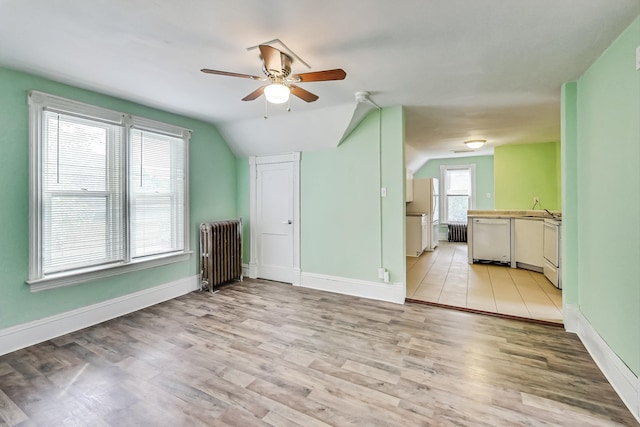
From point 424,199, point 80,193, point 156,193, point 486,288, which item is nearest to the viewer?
point 80,193

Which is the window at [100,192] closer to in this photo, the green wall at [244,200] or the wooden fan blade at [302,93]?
the green wall at [244,200]

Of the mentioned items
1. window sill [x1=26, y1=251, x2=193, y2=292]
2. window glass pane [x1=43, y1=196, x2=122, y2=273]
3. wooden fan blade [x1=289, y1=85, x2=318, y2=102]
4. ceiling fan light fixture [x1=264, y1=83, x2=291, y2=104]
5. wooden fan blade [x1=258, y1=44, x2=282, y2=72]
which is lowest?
window sill [x1=26, y1=251, x2=193, y2=292]

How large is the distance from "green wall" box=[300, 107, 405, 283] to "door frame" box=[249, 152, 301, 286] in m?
0.08

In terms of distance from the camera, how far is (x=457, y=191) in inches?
309

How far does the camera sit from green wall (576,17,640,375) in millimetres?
1706

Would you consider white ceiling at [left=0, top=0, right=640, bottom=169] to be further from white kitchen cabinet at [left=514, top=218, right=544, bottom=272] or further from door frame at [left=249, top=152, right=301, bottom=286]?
white kitchen cabinet at [left=514, top=218, right=544, bottom=272]

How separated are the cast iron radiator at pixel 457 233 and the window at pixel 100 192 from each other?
6.89 meters

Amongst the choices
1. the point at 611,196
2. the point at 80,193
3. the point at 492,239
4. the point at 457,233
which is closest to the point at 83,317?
the point at 80,193

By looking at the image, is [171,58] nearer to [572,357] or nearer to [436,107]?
[436,107]

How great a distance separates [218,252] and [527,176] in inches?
231

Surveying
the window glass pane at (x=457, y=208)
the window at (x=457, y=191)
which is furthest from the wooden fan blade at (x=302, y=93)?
the window glass pane at (x=457, y=208)

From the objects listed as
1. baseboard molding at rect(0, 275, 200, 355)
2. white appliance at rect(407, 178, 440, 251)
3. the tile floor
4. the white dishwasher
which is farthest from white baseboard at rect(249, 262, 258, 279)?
the white dishwasher

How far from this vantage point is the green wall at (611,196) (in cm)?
171

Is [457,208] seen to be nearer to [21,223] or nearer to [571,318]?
[571,318]
